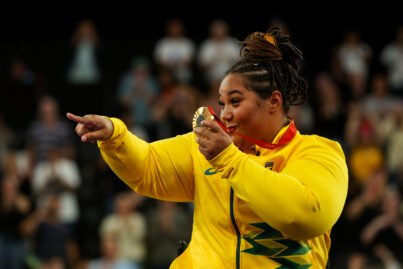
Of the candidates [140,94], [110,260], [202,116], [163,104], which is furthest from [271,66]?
[140,94]

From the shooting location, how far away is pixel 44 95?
11.0 meters

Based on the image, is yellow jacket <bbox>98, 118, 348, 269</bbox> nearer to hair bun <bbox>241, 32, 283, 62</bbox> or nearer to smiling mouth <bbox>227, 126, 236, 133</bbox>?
smiling mouth <bbox>227, 126, 236, 133</bbox>

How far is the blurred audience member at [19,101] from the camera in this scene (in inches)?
417

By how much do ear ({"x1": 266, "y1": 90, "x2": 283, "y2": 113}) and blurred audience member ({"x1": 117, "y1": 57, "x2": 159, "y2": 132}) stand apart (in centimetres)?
736

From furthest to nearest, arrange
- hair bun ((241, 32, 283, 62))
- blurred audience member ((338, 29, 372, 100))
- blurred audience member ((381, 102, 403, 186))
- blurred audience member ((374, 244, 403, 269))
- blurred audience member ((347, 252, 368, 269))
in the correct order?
blurred audience member ((338, 29, 372, 100)), blurred audience member ((381, 102, 403, 186)), blurred audience member ((374, 244, 403, 269)), blurred audience member ((347, 252, 368, 269)), hair bun ((241, 32, 283, 62))

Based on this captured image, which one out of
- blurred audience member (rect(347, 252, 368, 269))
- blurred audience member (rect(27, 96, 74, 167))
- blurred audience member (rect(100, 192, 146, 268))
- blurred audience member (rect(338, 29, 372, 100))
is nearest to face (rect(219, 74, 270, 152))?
blurred audience member (rect(347, 252, 368, 269))

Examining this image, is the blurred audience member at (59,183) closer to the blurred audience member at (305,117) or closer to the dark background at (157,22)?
the blurred audience member at (305,117)

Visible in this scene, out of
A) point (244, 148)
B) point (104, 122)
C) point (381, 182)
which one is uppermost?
point (104, 122)

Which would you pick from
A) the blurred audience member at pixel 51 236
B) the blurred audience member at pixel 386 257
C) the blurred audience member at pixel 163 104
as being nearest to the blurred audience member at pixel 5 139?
the blurred audience member at pixel 51 236

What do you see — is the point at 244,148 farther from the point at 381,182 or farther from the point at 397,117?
the point at 397,117

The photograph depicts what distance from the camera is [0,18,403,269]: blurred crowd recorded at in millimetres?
8414

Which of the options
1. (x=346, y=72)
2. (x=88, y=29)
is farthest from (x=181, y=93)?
(x=346, y=72)

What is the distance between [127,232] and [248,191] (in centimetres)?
617

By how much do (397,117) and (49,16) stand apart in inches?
292
